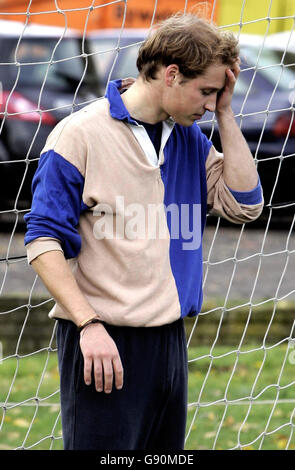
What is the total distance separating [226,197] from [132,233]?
32 cm

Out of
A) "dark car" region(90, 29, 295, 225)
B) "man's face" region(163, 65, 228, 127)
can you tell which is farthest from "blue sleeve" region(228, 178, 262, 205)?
"dark car" region(90, 29, 295, 225)

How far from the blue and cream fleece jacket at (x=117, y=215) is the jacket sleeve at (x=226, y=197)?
13cm

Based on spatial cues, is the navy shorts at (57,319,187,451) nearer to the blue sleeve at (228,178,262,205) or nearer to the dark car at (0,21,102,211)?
the blue sleeve at (228,178,262,205)

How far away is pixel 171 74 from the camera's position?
2.28 meters

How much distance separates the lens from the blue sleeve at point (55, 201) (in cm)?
223

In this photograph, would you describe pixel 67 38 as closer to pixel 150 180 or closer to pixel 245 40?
pixel 245 40

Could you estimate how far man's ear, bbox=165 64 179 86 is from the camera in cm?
227

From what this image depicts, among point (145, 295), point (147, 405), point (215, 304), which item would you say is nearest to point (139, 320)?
point (145, 295)

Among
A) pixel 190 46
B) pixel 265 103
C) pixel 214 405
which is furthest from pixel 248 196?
pixel 265 103

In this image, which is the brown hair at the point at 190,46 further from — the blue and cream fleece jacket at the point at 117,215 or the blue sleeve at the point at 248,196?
the blue sleeve at the point at 248,196

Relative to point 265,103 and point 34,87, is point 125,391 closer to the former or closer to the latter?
point 265,103

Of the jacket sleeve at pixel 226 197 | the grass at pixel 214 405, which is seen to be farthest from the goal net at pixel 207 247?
the jacket sleeve at pixel 226 197

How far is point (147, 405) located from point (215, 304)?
2379mm

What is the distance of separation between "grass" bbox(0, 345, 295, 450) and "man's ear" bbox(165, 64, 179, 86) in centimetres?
150
